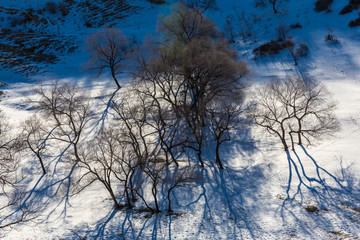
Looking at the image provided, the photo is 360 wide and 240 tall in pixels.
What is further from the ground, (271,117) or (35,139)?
(35,139)

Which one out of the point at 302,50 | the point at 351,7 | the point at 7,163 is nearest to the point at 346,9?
the point at 351,7

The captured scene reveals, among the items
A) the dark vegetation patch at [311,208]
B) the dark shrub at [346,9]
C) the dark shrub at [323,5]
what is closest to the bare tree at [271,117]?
the dark vegetation patch at [311,208]

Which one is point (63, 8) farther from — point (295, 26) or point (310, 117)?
point (310, 117)

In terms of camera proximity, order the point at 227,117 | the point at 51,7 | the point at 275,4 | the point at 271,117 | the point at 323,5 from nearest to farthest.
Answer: the point at 227,117 → the point at 271,117 → the point at 323,5 → the point at 275,4 → the point at 51,7

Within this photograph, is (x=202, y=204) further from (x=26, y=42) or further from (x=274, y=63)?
(x=26, y=42)

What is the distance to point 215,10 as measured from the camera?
6406 cm

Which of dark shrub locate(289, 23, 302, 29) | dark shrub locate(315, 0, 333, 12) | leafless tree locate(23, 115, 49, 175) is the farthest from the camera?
dark shrub locate(315, 0, 333, 12)

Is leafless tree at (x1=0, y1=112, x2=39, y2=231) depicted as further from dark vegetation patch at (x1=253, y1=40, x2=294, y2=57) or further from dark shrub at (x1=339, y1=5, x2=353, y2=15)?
dark shrub at (x1=339, y1=5, x2=353, y2=15)

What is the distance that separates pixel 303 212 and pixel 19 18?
78769 mm

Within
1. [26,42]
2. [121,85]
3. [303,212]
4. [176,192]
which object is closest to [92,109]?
[121,85]

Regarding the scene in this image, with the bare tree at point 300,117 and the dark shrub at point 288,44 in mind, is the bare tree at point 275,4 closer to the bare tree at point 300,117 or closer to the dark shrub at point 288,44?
the dark shrub at point 288,44

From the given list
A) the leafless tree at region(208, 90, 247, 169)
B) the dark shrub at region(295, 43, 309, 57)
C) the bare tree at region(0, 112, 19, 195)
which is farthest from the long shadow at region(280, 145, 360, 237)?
the dark shrub at region(295, 43, 309, 57)

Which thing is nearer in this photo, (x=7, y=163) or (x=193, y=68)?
(x=7, y=163)

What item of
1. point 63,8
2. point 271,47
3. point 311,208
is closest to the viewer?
point 311,208
